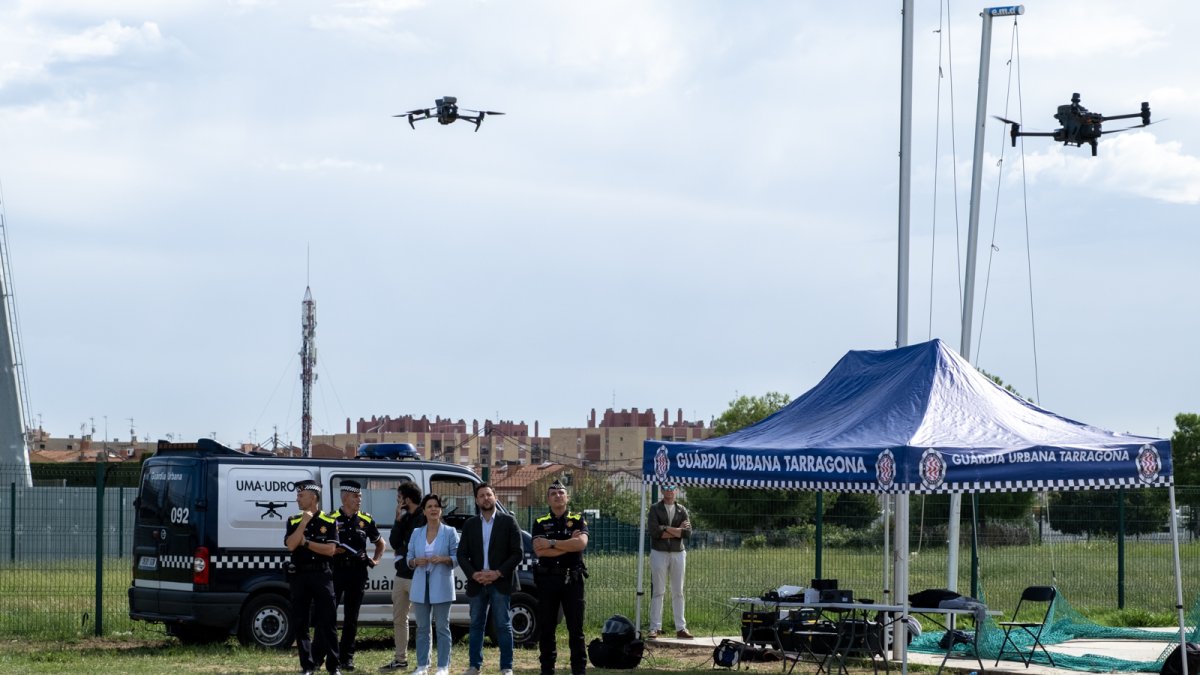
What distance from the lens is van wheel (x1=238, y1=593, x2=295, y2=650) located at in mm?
15680

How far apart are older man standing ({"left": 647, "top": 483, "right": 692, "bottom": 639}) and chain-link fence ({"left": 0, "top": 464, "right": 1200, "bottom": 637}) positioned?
1.25 meters

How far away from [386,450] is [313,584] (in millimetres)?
3825

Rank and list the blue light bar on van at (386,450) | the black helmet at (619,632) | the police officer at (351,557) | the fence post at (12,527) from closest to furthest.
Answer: the police officer at (351,557)
the black helmet at (619,632)
the blue light bar on van at (386,450)
the fence post at (12,527)

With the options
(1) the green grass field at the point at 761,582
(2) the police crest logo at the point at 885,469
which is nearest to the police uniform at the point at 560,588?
(2) the police crest logo at the point at 885,469

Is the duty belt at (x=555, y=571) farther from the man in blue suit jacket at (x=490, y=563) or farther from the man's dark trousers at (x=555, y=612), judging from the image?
the man in blue suit jacket at (x=490, y=563)

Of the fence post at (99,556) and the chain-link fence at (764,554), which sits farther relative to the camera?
the chain-link fence at (764,554)

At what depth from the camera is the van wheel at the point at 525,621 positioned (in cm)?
1688

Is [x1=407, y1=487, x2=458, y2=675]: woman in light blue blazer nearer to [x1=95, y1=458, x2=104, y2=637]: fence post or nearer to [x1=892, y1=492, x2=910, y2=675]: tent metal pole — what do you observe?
[x1=892, y1=492, x2=910, y2=675]: tent metal pole

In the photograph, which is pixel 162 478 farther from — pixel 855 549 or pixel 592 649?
pixel 855 549

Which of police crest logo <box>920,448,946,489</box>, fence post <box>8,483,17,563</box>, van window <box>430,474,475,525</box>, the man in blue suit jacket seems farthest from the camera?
fence post <box>8,483,17,563</box>

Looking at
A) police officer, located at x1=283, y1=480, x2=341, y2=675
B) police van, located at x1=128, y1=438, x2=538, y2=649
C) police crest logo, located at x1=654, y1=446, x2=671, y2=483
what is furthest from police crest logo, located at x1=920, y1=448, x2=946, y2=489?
police van, located at x1=128, y1=438, x2=538, y2=649

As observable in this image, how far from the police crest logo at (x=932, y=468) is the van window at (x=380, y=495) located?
19.1 feet

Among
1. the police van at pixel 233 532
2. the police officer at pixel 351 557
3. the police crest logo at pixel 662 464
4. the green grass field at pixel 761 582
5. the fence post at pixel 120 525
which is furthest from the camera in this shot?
the fence post at pixel 120 525

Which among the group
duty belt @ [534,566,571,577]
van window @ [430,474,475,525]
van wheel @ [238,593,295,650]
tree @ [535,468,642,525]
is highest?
van window @ [430,474,475,525]
